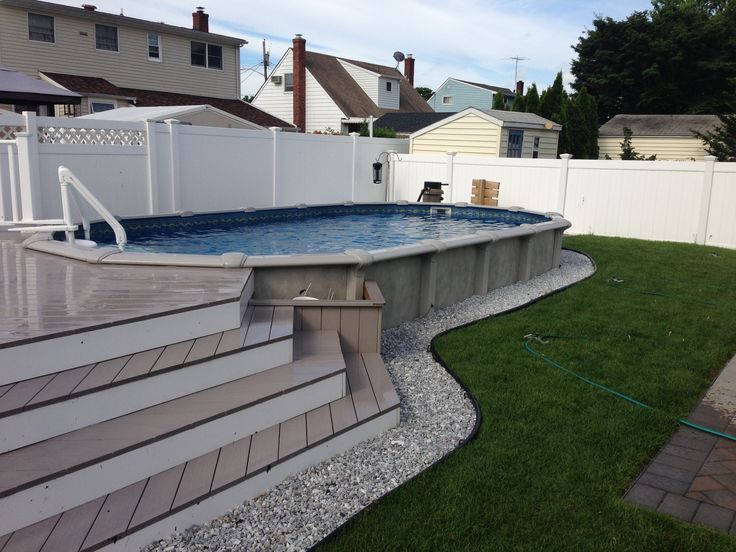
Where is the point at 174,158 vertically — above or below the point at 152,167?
above

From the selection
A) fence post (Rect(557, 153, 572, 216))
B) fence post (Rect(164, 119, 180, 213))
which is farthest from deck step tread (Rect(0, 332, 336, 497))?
fence post (Rect(557, 153, 572, 216))

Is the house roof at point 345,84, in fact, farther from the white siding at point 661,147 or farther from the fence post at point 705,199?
the fence post at point 705,199

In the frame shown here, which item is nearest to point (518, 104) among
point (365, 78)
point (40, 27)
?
point (365, 78)

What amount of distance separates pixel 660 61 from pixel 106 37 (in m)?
28.4

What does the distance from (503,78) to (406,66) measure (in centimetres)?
1741

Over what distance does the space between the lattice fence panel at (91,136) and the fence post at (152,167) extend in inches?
4.2

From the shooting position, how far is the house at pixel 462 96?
3991 centimetres

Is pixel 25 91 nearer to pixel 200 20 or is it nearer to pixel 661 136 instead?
pixel 200 20

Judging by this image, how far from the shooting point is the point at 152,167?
33.8ft

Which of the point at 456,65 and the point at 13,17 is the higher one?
the point at 456,65

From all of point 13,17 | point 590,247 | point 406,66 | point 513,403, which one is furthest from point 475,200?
point 406,66

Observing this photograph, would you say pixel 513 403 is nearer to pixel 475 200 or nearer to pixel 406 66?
pixel 475 200

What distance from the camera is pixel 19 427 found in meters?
2.63

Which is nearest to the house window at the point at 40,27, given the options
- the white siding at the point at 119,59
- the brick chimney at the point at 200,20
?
the white siding at the point at 119,59
